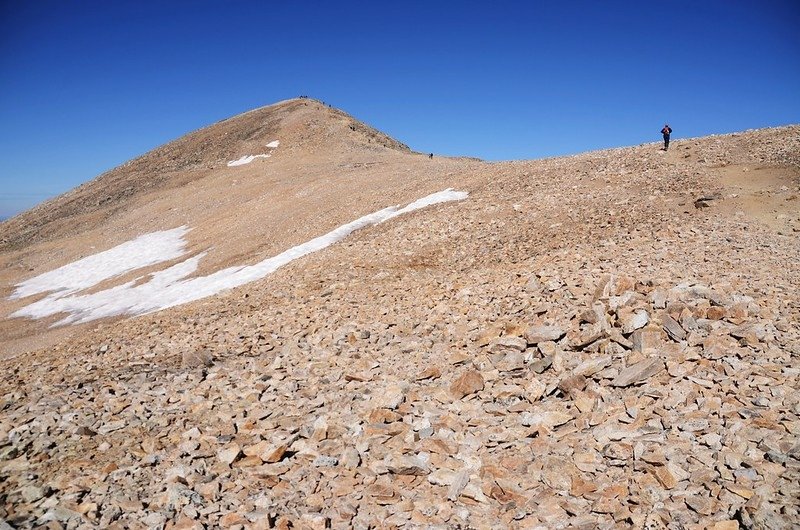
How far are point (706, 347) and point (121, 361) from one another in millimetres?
14720

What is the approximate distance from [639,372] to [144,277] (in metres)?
29.5

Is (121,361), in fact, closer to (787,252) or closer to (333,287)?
(333,287)

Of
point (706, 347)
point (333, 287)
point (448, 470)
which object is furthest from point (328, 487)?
point (333, 287)

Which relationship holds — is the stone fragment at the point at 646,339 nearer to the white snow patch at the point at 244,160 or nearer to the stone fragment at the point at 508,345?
the stone fragment at the point at 508,345

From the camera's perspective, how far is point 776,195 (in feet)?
56.6

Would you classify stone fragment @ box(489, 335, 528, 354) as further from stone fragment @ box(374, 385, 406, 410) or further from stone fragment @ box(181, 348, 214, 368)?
stone fragment @ box(181, 348, 214, 368)

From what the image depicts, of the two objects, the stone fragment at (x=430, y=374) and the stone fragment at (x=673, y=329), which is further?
the stone fragment at (x=430, y=374)

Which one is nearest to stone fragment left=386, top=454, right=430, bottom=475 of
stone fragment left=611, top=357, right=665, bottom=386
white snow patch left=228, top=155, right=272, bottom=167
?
stone fragment left=611, top=357, right=665, bottom=386

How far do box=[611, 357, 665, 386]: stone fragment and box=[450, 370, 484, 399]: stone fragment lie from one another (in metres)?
2.62

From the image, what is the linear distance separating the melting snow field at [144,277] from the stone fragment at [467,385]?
13.5 meters

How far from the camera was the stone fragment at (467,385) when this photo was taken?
973cm

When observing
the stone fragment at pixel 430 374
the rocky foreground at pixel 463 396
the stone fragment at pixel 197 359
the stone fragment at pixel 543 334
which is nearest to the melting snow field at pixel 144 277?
the rocky foreground at pixel 463 396

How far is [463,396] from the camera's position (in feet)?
31.8

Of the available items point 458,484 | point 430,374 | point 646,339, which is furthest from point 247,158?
point 458,484
